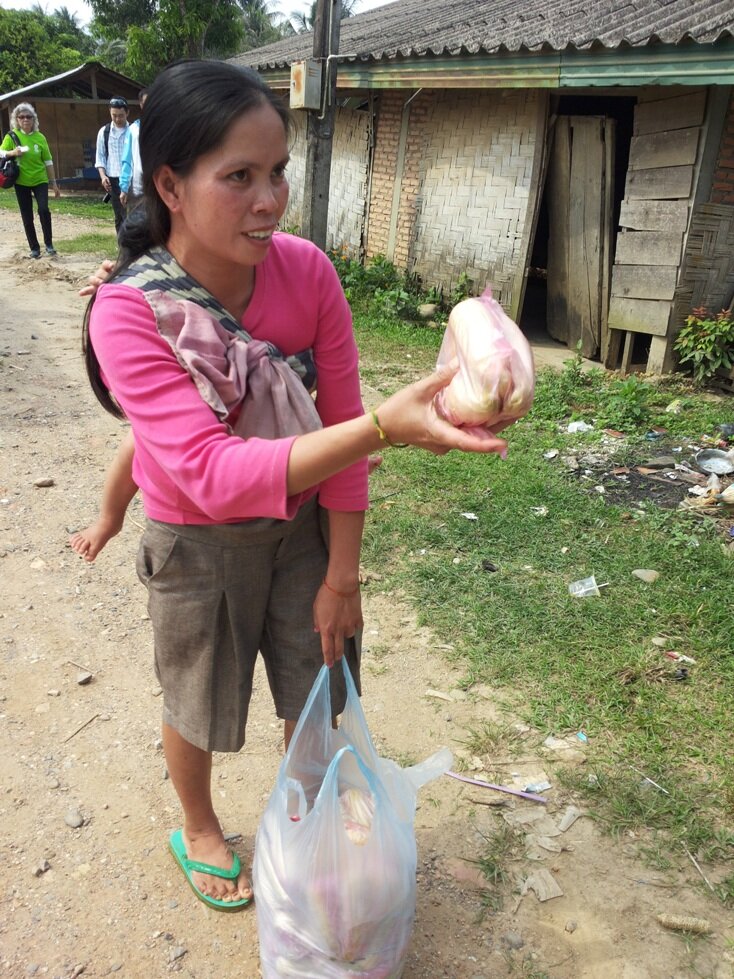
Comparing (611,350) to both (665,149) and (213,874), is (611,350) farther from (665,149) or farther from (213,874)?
(213,874)

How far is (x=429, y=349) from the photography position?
24.3 ft

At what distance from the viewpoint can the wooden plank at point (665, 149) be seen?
6.05m

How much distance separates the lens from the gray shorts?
1.58m

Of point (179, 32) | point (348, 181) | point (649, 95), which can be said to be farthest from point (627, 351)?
point (179, 32)

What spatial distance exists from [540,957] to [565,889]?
228 millimetres

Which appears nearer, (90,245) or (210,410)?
(210,410)

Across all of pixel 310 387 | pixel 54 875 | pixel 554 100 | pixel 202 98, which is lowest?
pixel 54 875

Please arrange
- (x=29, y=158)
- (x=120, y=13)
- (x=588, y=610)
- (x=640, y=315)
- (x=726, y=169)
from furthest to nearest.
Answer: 1. (x=120, y=13)
2. (x=29, y=158)
3. (x=640, y=315)
4. (x=726, y=169)
5. (x=588, y=610)

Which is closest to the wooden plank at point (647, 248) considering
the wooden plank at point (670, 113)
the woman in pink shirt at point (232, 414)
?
the wooden plank at point (670, 113)

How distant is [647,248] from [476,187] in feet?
7.46

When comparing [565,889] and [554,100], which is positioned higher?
[554,100]

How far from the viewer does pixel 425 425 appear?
1.11 metres

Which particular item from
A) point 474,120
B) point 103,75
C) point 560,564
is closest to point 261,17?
point 103,75

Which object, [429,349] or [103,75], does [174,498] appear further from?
[103,75]
